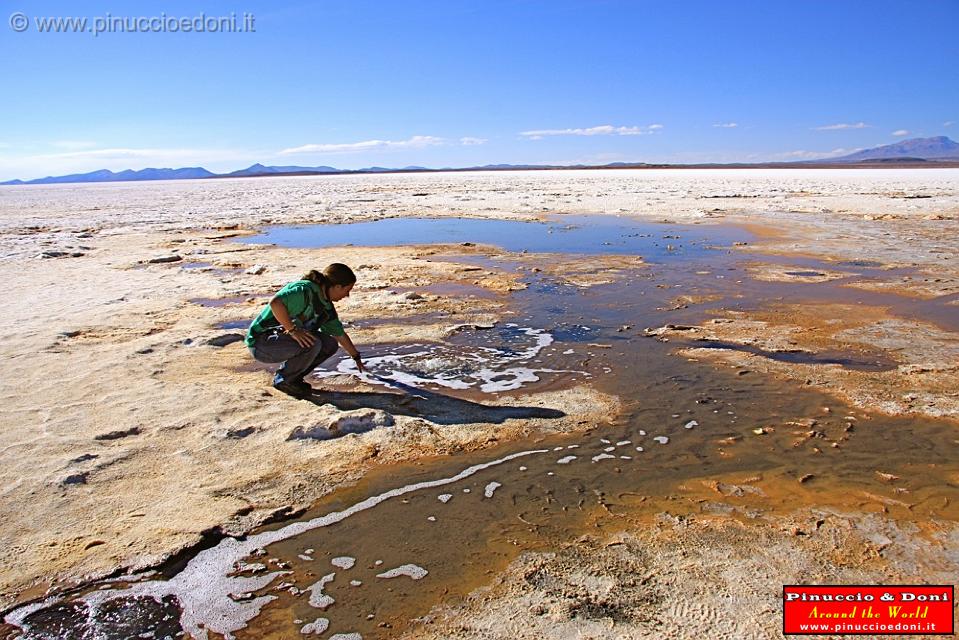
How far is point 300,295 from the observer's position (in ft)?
15.1

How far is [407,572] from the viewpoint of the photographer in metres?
2.80

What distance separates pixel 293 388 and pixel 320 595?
2450mm

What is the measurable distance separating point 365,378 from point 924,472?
4023 mm

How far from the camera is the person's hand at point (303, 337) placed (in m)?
4.61

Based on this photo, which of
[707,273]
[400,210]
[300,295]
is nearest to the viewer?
[300,295]

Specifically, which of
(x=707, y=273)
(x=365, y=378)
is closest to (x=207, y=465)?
(x=365, y=378)

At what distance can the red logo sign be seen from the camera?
239cm

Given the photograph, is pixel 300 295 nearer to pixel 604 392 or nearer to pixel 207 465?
pixel 207 465

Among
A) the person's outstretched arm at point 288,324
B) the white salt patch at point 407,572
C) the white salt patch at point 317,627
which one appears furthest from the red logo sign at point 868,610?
the person's outstretched arm at point 288,324

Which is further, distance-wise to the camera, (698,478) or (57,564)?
(698,478)

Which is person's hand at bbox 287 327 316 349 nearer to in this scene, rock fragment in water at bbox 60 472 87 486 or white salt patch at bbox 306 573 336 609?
rock fragment in water at bbox 60 472 87 486

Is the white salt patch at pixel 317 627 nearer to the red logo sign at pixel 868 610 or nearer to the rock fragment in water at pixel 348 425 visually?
the rock fragment in water at pixel 348 425

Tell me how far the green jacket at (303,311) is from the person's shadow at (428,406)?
526mm

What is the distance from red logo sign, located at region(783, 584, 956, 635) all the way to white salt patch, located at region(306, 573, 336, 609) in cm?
188
